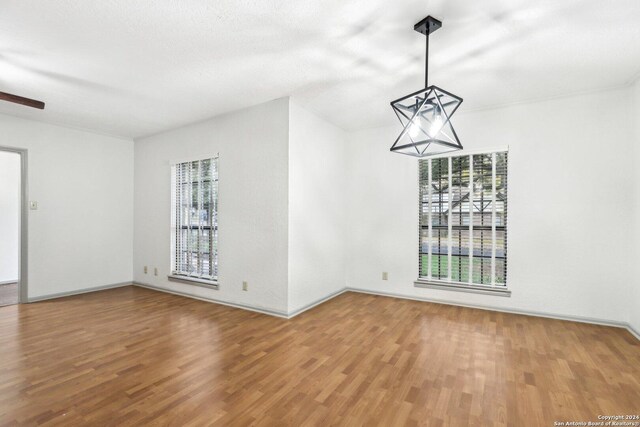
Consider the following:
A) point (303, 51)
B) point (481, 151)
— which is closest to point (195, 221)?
point (303, 51)

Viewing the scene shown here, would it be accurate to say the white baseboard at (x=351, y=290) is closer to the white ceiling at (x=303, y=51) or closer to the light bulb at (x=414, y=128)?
the light bulb at (x=414, y=128)

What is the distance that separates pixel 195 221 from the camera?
507cm

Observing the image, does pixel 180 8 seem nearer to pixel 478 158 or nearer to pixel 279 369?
pixel 279 369

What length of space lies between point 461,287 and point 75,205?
6.27 m

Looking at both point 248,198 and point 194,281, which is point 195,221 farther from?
point 248,198

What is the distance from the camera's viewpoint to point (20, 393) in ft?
7.25

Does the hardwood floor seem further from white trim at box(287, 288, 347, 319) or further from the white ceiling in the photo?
the white ceiling

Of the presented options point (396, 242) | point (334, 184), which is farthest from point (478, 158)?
point (334, 184)

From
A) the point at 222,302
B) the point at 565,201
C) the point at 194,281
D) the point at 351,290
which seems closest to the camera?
the point at 565,201

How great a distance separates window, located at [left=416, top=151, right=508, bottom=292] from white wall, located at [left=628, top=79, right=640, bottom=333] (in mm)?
1217

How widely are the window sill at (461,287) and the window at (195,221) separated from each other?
314 centimetres

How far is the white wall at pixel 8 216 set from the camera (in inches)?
229

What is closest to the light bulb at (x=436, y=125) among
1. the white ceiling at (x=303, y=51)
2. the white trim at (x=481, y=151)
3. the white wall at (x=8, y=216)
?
the white ceiling at (x=303, y=51)

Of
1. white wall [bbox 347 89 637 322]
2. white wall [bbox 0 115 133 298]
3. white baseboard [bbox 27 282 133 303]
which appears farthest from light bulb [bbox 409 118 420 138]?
white baseboard [bbox 27 282 133 303]
